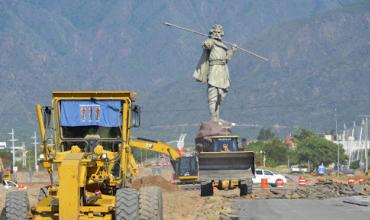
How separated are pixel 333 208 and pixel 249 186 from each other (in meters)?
9.85

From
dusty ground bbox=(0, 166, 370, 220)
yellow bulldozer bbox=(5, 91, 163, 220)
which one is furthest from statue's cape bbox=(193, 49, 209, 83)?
yellow bulldozer bbox=(5, 91, 163, 220)

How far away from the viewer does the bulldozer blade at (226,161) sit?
50.0 metres

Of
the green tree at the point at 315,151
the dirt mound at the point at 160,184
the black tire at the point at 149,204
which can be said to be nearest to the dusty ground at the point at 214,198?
the dirt mound at the point at 160,184

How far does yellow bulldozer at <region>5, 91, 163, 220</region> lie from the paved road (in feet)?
27.0

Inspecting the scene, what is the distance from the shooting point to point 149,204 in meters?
25.4

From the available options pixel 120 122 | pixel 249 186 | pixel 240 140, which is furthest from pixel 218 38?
pixel 120 122

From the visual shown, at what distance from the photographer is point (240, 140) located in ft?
185

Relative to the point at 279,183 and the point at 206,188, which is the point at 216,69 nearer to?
the point at 206,188

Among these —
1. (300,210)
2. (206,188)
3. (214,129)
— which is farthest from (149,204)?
(214,129)

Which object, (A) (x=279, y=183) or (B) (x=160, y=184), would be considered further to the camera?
(A) (x=279, y=183)

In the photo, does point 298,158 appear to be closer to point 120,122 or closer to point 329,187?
point 329,187

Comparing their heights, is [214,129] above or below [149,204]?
above

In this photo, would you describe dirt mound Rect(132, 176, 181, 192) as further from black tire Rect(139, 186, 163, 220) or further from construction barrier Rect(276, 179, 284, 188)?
black tire Rect(139, 186, 163, 220)

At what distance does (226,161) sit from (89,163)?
24.8 meters
